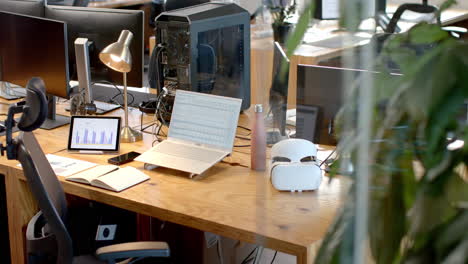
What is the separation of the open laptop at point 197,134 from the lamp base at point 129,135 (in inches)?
9.5

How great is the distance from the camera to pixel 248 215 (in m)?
1.85

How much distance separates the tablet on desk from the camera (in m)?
2.43

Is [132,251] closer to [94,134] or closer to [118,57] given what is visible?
[94,134]

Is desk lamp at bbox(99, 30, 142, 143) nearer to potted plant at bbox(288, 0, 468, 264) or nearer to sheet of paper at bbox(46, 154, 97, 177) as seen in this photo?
sheet of paper at bbox(46, 154, 97, 177)

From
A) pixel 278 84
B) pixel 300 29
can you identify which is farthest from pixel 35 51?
pixel 300 29

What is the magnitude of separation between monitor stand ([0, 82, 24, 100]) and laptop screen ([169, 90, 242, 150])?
1234 mm

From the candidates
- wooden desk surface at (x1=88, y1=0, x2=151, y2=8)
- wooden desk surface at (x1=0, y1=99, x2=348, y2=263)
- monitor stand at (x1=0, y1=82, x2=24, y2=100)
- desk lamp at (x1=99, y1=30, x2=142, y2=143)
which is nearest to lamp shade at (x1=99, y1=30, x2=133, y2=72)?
desk lamp at (x1=99, y1=30, x2=142, y2=143)

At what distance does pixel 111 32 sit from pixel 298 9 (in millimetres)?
2158

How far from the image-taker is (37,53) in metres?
2.77

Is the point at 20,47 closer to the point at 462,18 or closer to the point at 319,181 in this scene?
the point at 319,181

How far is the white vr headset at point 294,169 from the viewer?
1.96 m

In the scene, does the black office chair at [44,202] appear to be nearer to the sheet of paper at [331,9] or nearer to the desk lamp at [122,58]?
the desk lamp at [122,58]

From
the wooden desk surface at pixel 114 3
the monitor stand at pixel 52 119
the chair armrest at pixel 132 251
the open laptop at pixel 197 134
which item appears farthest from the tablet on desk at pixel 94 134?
the wooden desk surface at pixel 114 3

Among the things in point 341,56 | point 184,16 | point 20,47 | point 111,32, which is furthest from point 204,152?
point 341,56
